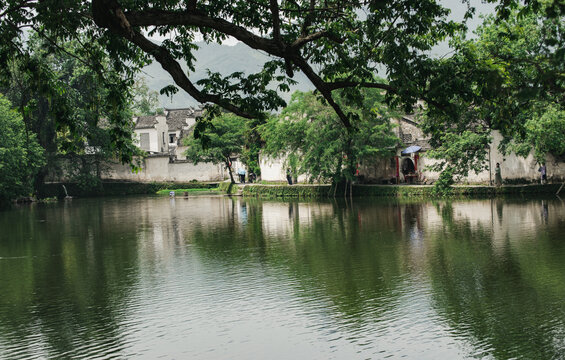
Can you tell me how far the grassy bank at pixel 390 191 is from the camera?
1229 inches

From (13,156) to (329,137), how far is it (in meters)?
18.2

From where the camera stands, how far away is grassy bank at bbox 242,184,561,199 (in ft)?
102

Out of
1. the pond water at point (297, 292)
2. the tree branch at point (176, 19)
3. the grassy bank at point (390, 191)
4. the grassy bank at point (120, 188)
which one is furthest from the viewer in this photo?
the grassy bank at point (120, 188)

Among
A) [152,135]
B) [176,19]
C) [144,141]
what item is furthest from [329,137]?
[144,141]

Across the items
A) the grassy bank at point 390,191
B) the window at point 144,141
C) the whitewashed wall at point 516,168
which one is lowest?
the grassy bank at point 390,191

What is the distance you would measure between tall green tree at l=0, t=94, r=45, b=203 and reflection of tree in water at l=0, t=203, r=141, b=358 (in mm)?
14141

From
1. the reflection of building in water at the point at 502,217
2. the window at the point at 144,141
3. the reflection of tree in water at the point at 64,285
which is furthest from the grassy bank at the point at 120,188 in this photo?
the reflection of building in water at the point at 502,217

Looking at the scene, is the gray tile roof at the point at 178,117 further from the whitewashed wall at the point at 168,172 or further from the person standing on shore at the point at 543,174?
the person standing on shore at the point at 543,174

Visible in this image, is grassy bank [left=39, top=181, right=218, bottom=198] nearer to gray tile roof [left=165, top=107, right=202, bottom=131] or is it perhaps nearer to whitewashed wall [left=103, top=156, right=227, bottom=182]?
whitewashed wall [left=103, top=156, right=227, bottom=182]

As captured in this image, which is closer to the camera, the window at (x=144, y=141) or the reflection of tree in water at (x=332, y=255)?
the reflection of tree in water at (x=332, y=255)

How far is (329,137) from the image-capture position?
116 ft

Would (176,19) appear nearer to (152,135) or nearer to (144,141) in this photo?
(152,135)

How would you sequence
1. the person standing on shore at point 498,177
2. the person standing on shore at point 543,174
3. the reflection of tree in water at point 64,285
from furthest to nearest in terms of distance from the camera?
the person standing on shore at point 498,177 < the person standing on shore at point 543,174 < the reflection of tree in water at point 64,285

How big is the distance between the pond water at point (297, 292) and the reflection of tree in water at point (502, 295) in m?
0.03
